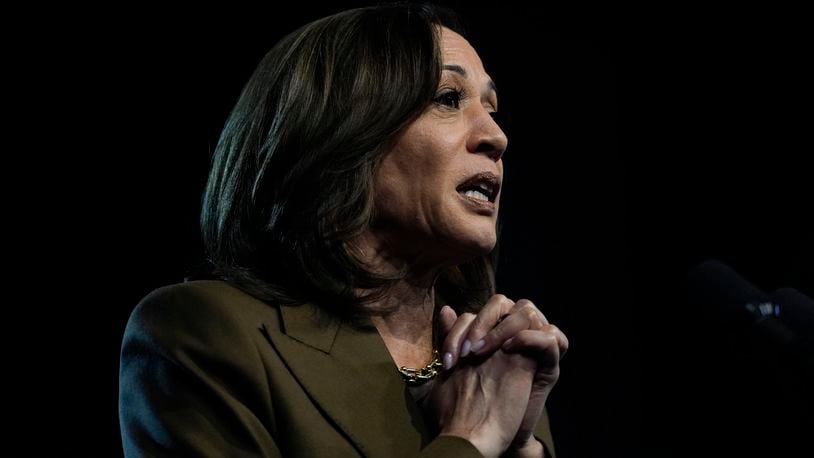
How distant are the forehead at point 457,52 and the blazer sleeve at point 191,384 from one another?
2.57 feet

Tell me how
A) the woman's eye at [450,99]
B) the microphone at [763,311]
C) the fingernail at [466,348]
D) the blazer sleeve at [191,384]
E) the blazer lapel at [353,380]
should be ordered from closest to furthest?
the microphone at [763,311], the blazer sleeve at [191,384], the blazer lapel at [353,380], the fingernail at [466,348], the woman's eye at [450,99]

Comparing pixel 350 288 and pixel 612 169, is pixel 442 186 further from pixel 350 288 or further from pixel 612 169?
pixel 612 169

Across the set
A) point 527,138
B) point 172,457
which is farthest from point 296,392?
point 527,138

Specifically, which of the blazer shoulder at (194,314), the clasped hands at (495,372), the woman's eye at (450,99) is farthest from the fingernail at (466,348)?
the woman's eye at (450,99)

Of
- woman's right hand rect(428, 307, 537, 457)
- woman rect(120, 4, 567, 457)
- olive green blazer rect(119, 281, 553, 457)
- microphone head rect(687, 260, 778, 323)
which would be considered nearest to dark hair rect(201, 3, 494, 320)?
woman rect(120, 4, 567, 457)

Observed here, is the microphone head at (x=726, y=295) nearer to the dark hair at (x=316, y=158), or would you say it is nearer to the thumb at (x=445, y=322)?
the thumb at (x=445, y=322)

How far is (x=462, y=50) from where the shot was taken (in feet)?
6.48

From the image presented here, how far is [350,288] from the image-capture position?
68.4 inches

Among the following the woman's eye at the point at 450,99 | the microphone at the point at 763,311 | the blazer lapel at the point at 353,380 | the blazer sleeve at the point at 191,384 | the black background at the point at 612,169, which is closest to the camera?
the microphone at the point at 763,311

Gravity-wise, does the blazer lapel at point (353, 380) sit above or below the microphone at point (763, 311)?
below

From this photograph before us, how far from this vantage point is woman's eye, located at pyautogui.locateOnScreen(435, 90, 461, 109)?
1.87 metres

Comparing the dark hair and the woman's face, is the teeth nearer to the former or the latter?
the woman's face

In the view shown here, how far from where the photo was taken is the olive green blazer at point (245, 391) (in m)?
1.42

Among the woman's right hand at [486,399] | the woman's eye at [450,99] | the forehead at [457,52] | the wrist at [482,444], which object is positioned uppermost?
the forehead at [457,52]
